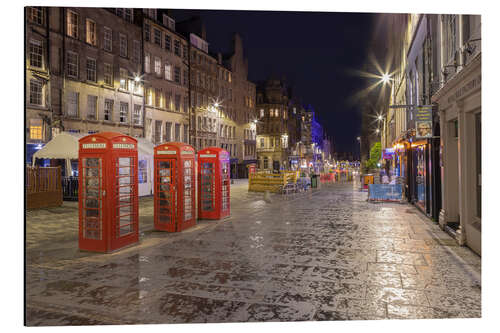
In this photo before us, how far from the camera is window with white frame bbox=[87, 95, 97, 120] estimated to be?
29.9 m

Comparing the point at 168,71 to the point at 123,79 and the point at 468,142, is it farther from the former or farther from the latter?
the point at 468,142

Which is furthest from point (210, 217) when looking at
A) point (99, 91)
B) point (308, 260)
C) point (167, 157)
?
point (99, 91)

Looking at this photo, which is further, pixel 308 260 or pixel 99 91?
pixel 99 91

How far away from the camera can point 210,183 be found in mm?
13555

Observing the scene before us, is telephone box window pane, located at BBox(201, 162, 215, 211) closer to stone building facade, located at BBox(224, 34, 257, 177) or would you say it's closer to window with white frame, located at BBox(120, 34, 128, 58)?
window with white frame, located at BBox(120, 34, 128, 58)

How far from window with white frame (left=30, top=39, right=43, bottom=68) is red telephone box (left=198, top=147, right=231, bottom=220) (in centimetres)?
1877

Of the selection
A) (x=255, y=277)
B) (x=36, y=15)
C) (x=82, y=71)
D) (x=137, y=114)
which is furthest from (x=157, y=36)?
(x=255, y=277)

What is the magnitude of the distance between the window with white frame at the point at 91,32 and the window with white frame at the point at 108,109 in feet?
15.5

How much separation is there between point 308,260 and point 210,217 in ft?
21.1

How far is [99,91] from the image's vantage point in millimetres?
30766

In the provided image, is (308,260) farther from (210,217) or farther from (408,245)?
(210,217)

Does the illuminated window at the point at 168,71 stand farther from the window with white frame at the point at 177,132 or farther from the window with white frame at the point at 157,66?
the window with white frame at the point at 177,132

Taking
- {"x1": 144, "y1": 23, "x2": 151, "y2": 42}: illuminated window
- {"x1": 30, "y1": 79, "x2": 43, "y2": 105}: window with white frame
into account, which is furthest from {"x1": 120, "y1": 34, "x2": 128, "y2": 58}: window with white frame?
{"x1": 30, "y1": 79, "x2": 43, "y2": 105}: window with white frame

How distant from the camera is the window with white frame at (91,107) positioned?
98.0 feet
